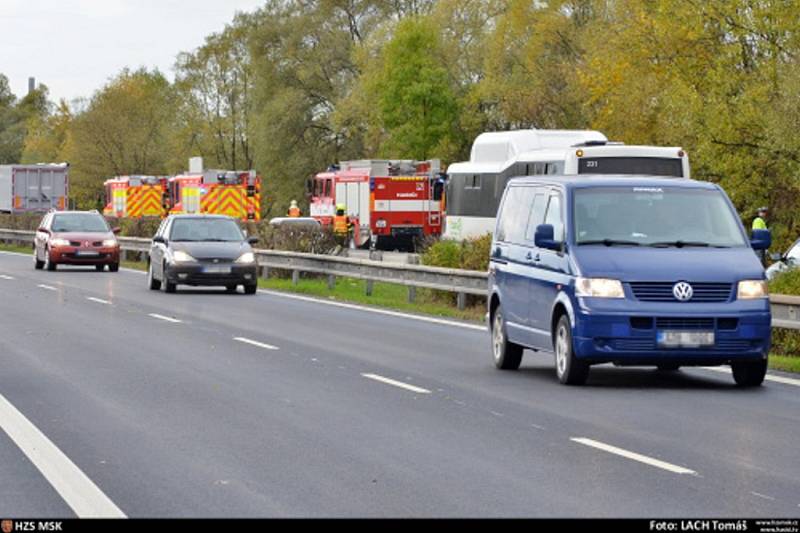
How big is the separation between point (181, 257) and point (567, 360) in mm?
19206

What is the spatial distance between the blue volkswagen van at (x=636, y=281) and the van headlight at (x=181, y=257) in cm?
1701

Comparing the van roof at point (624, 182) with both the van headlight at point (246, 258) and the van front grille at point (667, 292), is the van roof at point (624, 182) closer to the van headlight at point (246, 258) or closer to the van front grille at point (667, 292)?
the van front grille at point (667, 292)

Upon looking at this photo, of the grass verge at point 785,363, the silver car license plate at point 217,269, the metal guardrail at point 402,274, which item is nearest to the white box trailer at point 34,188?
the metal guardrail at point 402,274

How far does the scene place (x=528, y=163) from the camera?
40.2m


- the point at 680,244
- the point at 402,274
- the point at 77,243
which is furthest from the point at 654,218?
the point at 77,243

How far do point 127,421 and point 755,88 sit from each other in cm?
3340

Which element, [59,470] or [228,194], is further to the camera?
[228,194]

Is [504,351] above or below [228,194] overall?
below

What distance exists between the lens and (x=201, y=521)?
8734 millimetres

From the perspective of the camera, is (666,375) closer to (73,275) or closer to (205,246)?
(205,246)

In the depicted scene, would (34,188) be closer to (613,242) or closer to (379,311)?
(379,311)

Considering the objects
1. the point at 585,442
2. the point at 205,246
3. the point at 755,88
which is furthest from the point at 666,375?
the point at 755,88

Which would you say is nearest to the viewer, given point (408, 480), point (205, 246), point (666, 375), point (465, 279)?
point (408, 480)

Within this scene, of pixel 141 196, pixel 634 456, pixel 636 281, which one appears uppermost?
pixel 141 196
